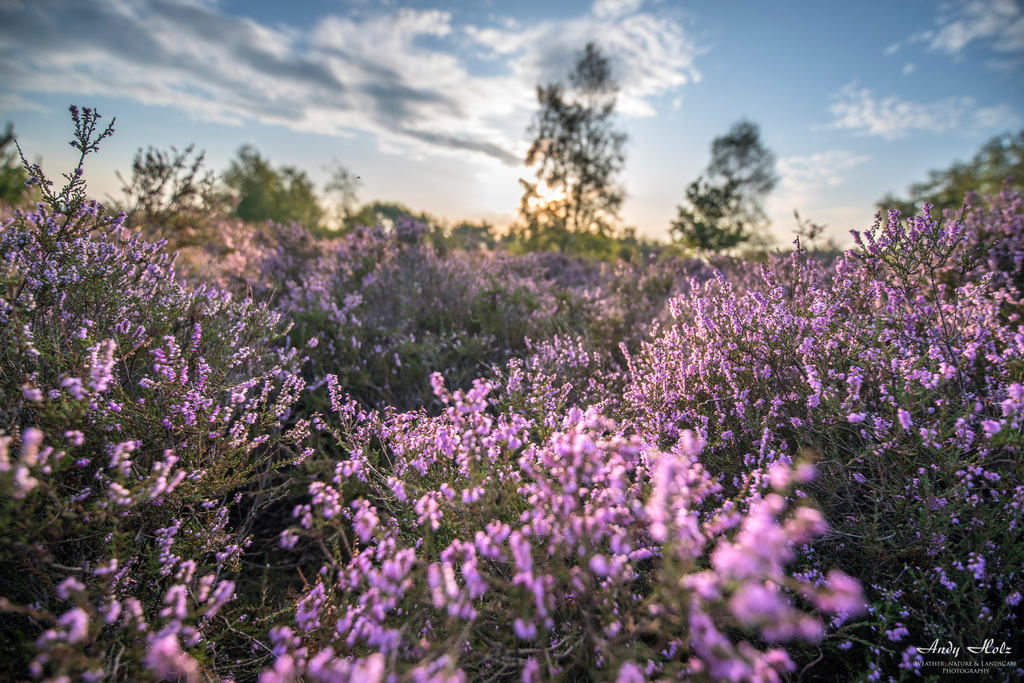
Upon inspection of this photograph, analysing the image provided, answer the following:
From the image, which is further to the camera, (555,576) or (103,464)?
(103,464)

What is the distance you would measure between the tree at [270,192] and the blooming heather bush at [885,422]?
28.9m

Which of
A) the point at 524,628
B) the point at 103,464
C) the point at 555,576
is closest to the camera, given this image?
the point at 524,628

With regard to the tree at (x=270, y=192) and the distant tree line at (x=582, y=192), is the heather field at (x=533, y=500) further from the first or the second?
the tree at (x=270, y=192)

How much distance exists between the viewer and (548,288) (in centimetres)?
716

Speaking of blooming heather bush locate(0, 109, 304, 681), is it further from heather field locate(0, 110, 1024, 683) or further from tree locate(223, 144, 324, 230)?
tree locate(223, 144, 324, 230)

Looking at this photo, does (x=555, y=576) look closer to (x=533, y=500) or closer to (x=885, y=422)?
(x=533, y=500)

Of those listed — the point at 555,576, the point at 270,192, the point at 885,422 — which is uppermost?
the point at 270,192

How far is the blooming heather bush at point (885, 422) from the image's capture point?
5.99 feet

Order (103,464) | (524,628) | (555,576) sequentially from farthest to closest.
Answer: (103,464), (555,576), (524,628)

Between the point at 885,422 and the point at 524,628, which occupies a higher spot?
the point at 885,422

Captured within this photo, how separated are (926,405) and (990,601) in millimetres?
902

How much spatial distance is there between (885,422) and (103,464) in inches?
148

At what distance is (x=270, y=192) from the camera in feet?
98.4

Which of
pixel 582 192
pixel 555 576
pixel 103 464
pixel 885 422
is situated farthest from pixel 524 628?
pixel 582 192
